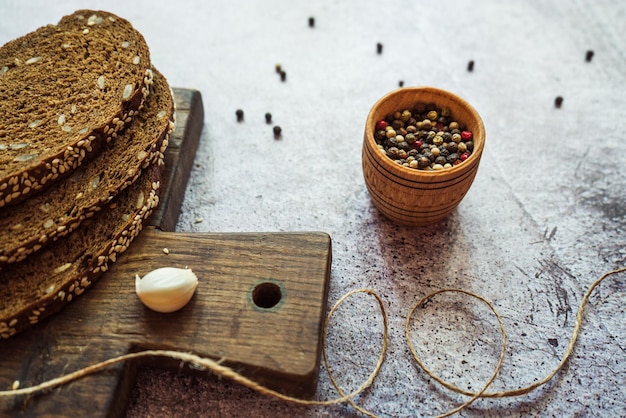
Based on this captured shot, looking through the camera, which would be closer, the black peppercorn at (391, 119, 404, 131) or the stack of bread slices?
the stack of bread slices

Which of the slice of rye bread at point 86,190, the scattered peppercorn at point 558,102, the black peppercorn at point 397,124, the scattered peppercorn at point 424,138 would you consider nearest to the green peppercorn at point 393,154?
the scattered peppercorn at point 424,138

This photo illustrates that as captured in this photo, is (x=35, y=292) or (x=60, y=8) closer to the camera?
(x=35, y=292)

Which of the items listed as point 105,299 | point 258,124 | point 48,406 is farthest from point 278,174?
point 48,406

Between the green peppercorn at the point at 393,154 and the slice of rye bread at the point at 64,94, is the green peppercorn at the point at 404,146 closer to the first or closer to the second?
the green peppercorn at the point at 393,154

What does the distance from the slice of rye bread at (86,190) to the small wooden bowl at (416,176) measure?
1.82 ft

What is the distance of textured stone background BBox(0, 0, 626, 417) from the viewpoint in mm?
1371

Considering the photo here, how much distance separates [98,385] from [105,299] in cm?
20

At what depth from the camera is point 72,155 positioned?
4.33ft

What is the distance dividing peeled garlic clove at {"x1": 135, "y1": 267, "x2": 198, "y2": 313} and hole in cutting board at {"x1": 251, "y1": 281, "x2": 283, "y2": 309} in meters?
0.14

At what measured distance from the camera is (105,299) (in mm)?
1312

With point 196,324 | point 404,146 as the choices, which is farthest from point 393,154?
point 196,324

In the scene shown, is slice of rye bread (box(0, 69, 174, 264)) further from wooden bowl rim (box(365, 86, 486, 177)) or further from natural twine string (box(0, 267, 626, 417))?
wooden bowl rim (box(365, 86, 486, 177))

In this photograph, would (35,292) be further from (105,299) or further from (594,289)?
(594,289)

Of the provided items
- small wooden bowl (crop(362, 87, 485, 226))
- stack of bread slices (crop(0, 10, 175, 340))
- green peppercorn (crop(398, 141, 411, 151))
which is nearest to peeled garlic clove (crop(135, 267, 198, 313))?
stack of bread slices (crop(0, 10, 175, 340))
